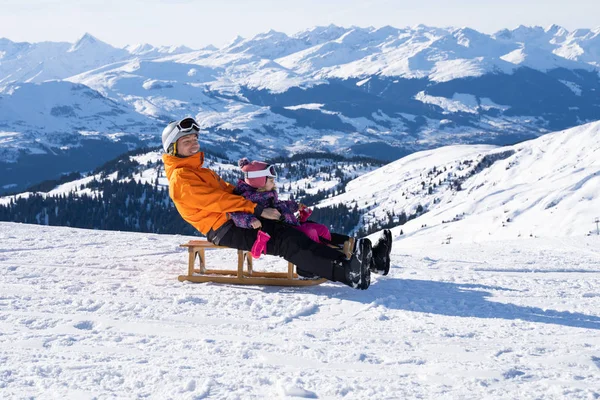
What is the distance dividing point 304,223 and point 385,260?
4.61ft

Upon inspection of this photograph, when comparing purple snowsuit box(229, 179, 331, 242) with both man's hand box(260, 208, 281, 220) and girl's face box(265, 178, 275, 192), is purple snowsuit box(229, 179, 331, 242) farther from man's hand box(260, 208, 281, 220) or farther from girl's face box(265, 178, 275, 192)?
man's hand box(260, 208, 281, 220)

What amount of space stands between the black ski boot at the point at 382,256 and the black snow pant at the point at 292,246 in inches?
41.7

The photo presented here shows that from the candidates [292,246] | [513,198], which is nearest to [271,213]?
[292,246]

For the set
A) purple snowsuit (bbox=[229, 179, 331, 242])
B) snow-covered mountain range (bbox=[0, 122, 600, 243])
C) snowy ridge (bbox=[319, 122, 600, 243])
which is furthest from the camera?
snow-covered mountain range (bbox=[0, 122, 600, 243])

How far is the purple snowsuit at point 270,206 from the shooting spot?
26.6ft

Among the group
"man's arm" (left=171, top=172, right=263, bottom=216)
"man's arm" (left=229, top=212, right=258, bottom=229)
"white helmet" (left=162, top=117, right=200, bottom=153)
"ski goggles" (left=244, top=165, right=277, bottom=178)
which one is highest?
"white helmet" (left=162, top=117, right=200, bottom=153)

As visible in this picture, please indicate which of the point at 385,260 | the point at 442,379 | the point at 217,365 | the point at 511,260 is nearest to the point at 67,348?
the point at 217,365

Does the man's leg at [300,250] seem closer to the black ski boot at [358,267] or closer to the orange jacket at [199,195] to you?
the black ski boot at [358,267]

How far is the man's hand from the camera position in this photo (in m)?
7.86

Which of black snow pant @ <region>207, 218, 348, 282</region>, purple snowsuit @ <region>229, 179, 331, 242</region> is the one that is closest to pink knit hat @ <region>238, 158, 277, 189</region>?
purple snowsuit @ <region>229, 179, 331, 242</region>

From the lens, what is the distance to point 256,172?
8336 millimetres

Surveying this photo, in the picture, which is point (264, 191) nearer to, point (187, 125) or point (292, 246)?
point (292, 246)

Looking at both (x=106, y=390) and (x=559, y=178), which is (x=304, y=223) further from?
(x=559, y=178)

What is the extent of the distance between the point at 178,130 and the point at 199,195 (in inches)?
44.1
